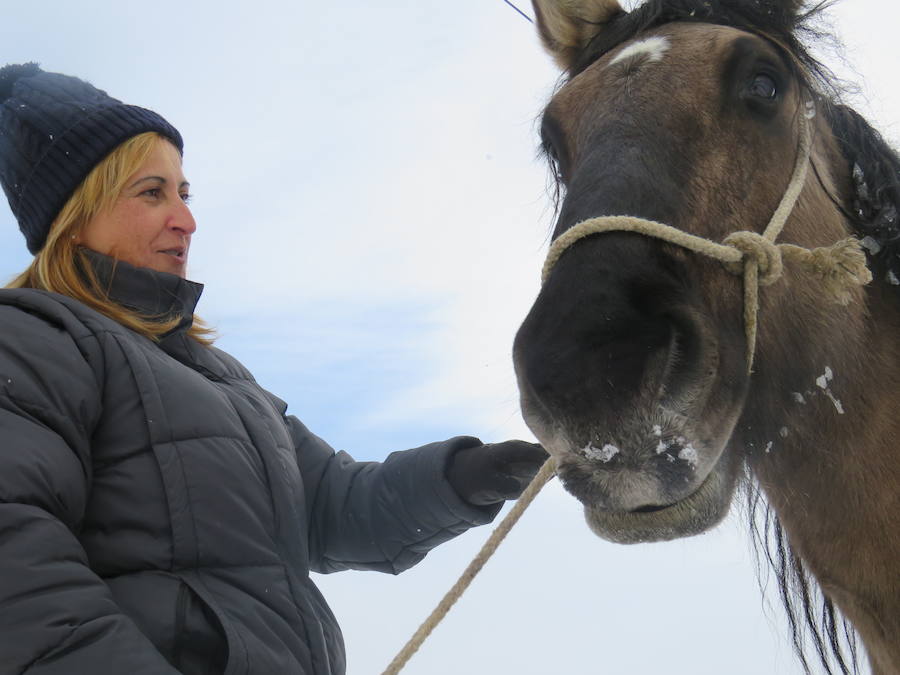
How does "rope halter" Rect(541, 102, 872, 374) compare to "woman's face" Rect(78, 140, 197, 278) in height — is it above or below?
above

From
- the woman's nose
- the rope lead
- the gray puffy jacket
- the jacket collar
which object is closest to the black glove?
the rope lead

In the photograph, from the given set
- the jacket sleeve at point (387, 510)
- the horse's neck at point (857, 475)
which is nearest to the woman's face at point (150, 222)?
the jacket sleeve at point (387, 510)

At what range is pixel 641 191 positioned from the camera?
4.82 feet

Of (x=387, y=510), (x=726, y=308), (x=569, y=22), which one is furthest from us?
(x=569, y=22)

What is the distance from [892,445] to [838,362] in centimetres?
23

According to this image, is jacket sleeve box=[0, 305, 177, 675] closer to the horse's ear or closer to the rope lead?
the rope lead

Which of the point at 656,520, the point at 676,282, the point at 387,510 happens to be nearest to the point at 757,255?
the point at 676,282

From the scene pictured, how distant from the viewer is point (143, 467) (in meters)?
1.41

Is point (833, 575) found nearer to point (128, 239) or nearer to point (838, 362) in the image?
point (838, 362)

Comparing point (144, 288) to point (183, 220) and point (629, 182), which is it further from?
point (629, 182)

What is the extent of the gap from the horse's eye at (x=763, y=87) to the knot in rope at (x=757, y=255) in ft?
1.31

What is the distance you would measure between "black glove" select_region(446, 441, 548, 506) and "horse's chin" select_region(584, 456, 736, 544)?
0.49m

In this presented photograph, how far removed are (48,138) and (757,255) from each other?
1619 mm

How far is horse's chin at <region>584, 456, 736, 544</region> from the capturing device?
1330 millimetres
